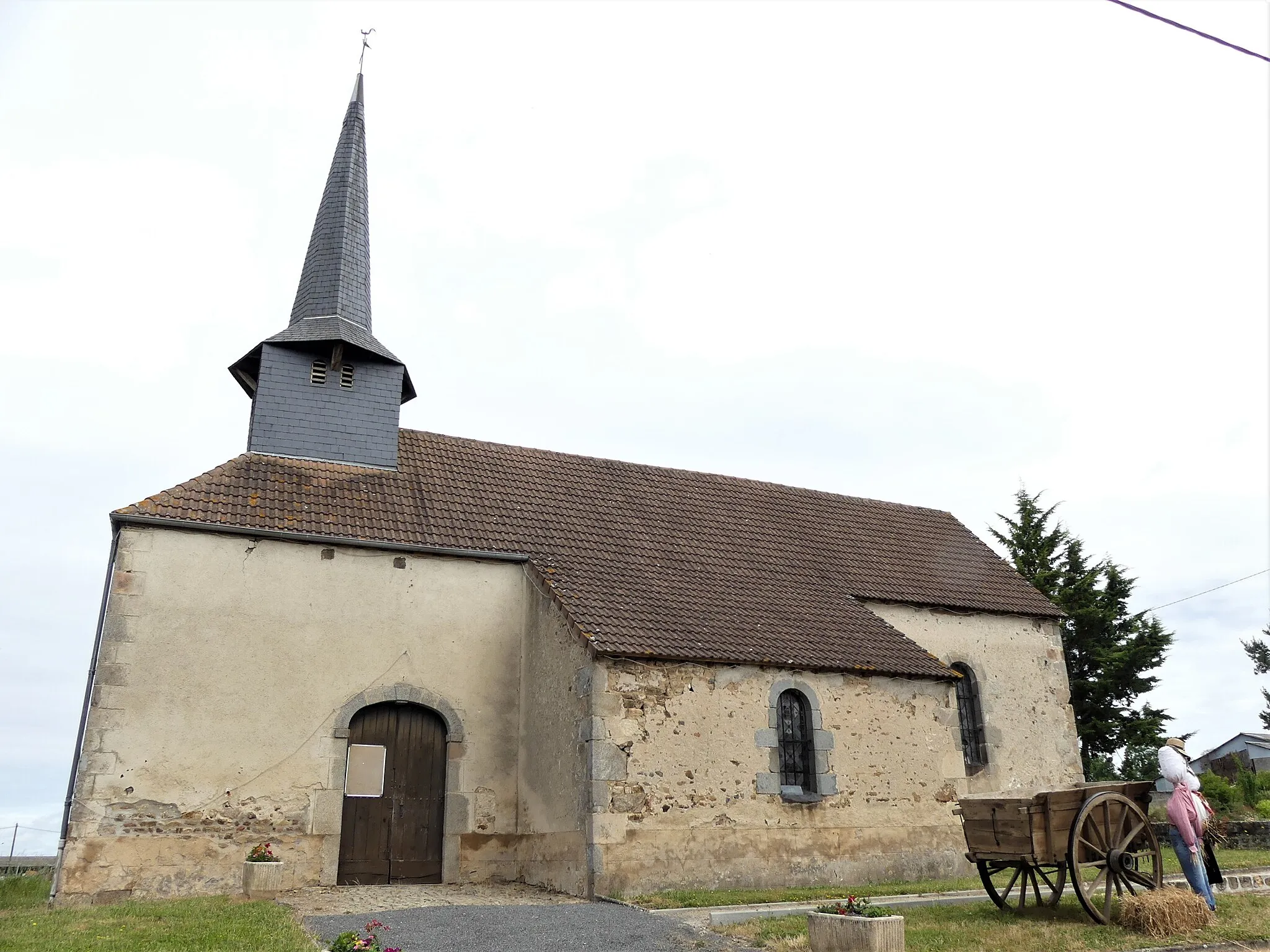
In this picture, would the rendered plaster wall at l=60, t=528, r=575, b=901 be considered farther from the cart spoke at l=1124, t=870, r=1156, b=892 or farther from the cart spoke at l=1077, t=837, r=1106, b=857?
the cart spoke at l=1124, t=870, r=1156, b=892

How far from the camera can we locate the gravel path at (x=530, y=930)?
280 inches

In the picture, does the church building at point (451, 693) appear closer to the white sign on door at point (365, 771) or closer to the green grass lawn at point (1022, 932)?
the white sign on door at point (365, 771)

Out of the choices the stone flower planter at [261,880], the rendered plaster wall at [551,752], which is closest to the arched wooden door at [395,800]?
the rendered plaster wall at [551,752]

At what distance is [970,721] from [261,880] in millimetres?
11499

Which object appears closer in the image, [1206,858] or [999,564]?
[1206,858]

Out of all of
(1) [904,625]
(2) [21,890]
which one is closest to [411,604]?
(2) [21,890]

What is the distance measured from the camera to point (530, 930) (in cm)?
783

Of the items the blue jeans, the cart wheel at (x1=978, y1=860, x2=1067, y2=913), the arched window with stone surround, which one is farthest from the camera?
the arched window with stone surround

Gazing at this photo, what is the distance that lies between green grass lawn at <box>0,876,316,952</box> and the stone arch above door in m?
2.47

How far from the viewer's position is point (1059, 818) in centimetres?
793

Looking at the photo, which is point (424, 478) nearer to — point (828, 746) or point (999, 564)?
point (828, 746)

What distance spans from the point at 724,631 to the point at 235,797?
647cm

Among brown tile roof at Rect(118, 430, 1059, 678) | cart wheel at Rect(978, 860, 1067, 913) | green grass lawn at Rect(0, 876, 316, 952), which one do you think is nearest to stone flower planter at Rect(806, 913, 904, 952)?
cart wheel at Rect(978, 860, 1067, 913)

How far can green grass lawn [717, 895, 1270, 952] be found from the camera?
6.82 metres
